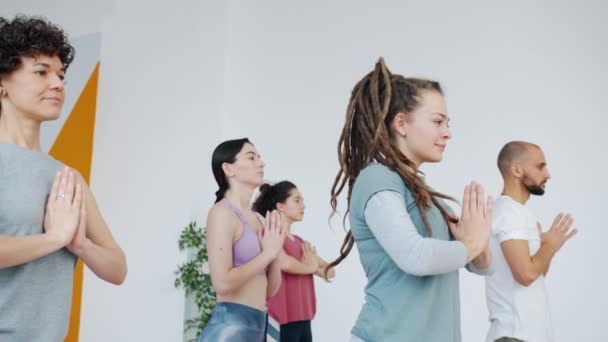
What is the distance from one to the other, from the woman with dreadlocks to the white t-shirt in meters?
0.60

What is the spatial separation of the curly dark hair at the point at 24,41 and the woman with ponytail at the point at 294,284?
217 centimetres

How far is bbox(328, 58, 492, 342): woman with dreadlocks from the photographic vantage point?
1546mm

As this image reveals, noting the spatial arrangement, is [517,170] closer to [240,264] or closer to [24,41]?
[240,264]

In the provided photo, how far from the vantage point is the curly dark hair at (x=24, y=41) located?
1.54m

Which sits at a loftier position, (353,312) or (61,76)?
(61,76)

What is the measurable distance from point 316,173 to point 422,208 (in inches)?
150

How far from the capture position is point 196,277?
192 inches

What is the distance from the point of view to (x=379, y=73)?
1.87m

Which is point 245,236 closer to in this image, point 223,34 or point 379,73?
point 379,73

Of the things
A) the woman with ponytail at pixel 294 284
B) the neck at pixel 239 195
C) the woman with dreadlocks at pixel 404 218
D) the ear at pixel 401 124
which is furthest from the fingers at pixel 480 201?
the woman with ponytail at pixel 294 284

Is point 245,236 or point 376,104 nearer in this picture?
point 376,104

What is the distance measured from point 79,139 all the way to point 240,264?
2611mm

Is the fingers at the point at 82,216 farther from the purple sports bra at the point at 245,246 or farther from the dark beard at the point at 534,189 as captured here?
the dark beard at the point at 534,189

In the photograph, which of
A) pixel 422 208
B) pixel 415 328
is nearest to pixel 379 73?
pixel 422 208
